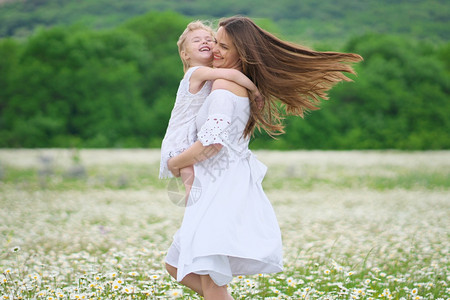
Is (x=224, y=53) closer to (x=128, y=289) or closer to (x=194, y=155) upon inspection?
(x=194, y=155)

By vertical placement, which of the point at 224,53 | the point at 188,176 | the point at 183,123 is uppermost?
the point at 224,53

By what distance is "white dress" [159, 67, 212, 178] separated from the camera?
321cm

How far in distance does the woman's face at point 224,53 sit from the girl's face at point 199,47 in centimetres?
15

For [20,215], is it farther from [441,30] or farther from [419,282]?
[441,30]

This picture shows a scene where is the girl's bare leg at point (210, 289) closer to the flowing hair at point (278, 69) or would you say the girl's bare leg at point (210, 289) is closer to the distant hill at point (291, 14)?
the flowing hair at point (278, 69)

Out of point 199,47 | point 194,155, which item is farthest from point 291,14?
point 194,155

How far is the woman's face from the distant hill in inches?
1787

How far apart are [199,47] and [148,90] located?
40.2 metres

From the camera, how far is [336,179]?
14953mm

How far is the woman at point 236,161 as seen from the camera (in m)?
2.94

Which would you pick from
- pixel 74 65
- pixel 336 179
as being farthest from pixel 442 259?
pixel 74 65

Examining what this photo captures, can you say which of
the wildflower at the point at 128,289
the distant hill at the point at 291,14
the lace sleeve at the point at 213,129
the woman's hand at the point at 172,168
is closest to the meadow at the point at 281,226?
the wildflower at the point at 128,289

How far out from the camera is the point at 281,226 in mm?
8211

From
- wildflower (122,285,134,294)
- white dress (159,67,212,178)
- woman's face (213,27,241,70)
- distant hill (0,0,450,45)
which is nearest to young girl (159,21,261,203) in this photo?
white dress (159,67,212,178)
